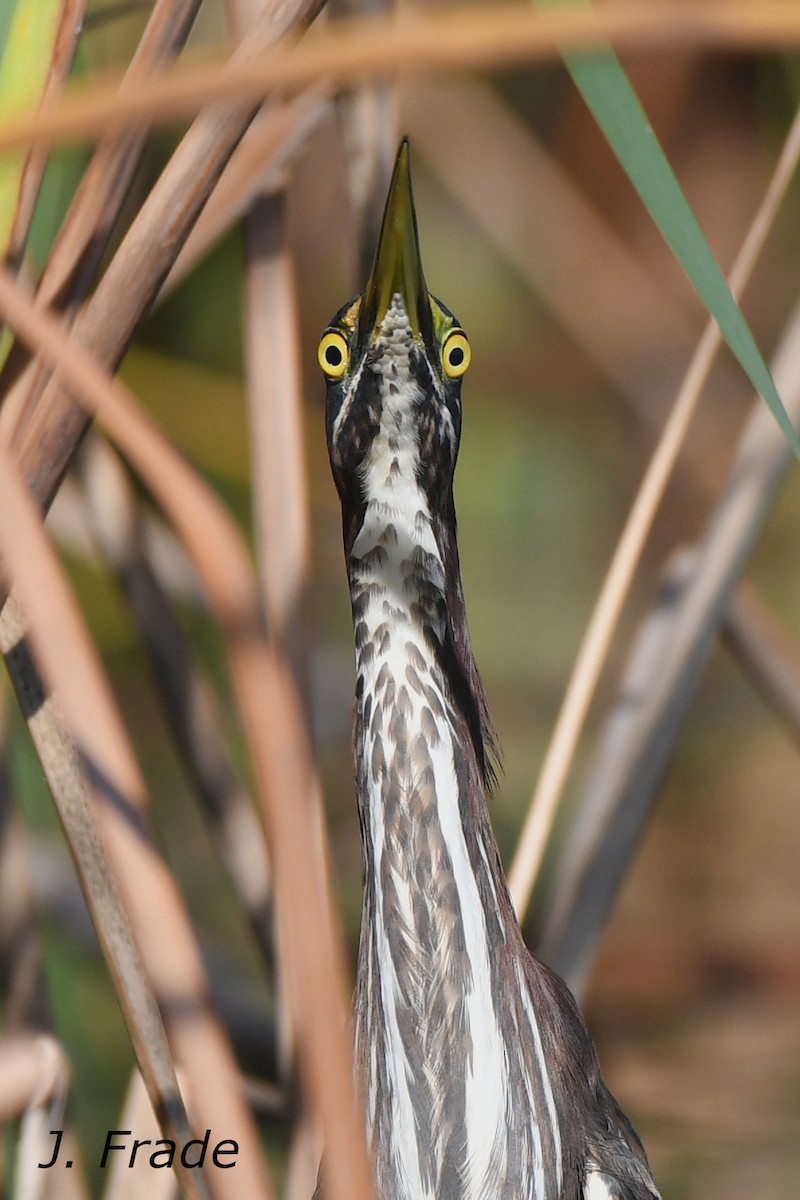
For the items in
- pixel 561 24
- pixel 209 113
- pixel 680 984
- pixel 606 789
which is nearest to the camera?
pixel 561 24

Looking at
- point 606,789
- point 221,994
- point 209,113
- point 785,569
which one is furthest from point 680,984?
point 209,113

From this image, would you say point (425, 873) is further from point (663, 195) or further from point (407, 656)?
point (663, 195)

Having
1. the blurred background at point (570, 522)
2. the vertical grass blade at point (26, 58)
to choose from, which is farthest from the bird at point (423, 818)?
the blurred background at point (570, 522)

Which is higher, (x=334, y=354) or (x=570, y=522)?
(x=570, y=522)

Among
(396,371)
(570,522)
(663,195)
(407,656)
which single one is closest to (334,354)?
(396,371)

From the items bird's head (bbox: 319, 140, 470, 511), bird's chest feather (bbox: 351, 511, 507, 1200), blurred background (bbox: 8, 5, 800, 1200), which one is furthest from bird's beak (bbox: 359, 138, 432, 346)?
blurred background (bbox: 8, 5, 800, 1200)

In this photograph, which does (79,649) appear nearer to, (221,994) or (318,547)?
(221,994)
